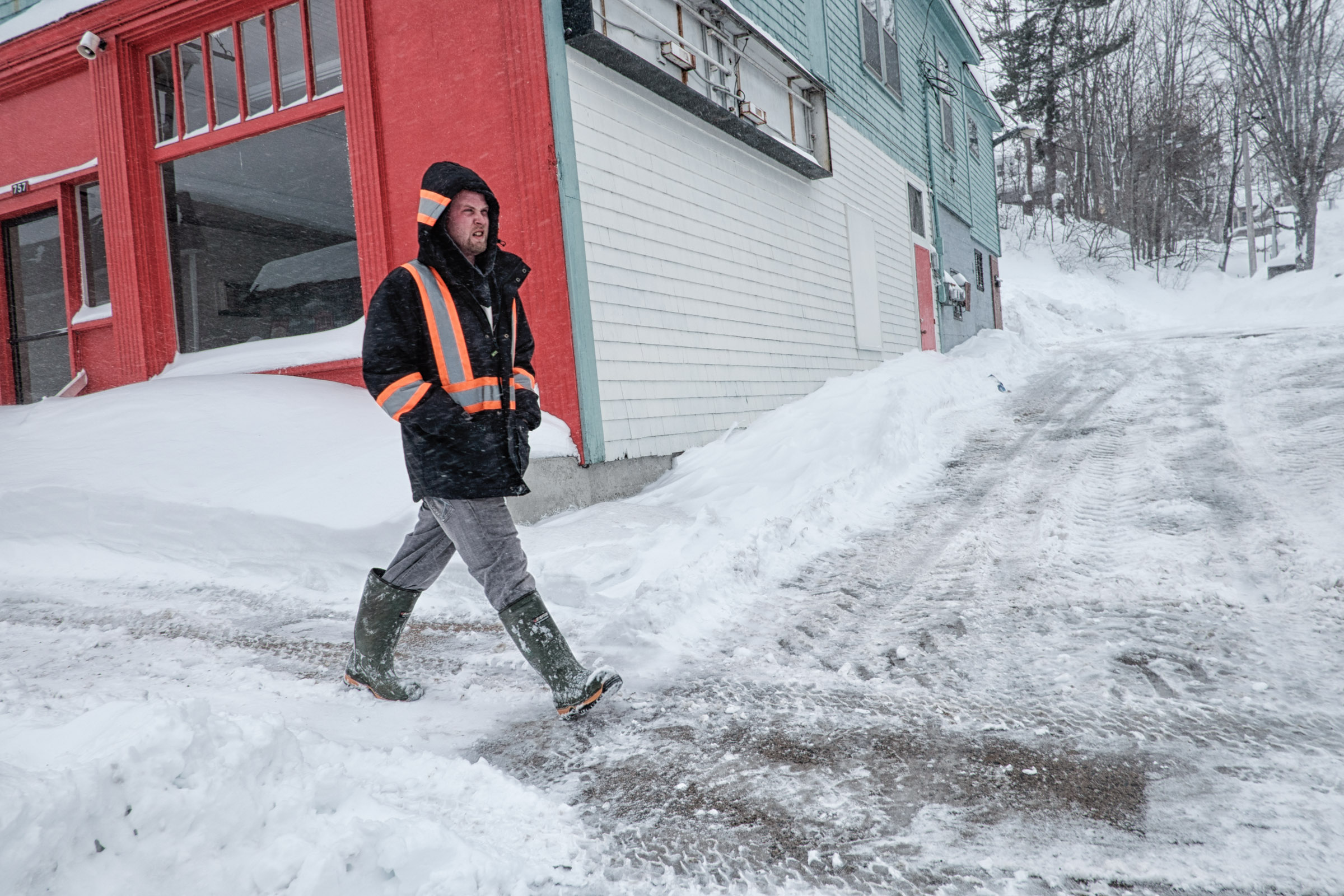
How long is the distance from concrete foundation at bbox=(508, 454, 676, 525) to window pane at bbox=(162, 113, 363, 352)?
2529 mm

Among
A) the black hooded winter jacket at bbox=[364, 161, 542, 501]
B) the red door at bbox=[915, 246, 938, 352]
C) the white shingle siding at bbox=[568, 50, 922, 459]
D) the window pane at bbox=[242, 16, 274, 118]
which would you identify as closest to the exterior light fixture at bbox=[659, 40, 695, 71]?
the white shingle siding at bbox=[568, 50, 922, 459]

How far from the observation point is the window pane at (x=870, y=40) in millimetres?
13016

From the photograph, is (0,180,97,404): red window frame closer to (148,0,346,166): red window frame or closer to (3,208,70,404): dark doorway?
(3,208,70,404): dark doorway

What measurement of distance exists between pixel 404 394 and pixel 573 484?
335 centimetres

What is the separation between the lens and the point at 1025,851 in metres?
1.83

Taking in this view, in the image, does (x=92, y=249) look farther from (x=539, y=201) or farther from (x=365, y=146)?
(x=539, y=201)

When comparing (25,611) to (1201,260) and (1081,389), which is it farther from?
(1201,260)

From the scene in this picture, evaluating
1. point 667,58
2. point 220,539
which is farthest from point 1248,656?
point 667,58

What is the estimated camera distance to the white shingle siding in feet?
21.1

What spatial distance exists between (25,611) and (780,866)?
435 cm

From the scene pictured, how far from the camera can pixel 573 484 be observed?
5.96 m

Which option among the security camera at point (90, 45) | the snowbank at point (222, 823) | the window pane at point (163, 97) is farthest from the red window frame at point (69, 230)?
the snowbank at point (222, 823)

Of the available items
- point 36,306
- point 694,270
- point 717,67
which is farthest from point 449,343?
point 36,306

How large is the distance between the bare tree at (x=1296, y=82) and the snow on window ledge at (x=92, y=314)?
2889 centimetres
